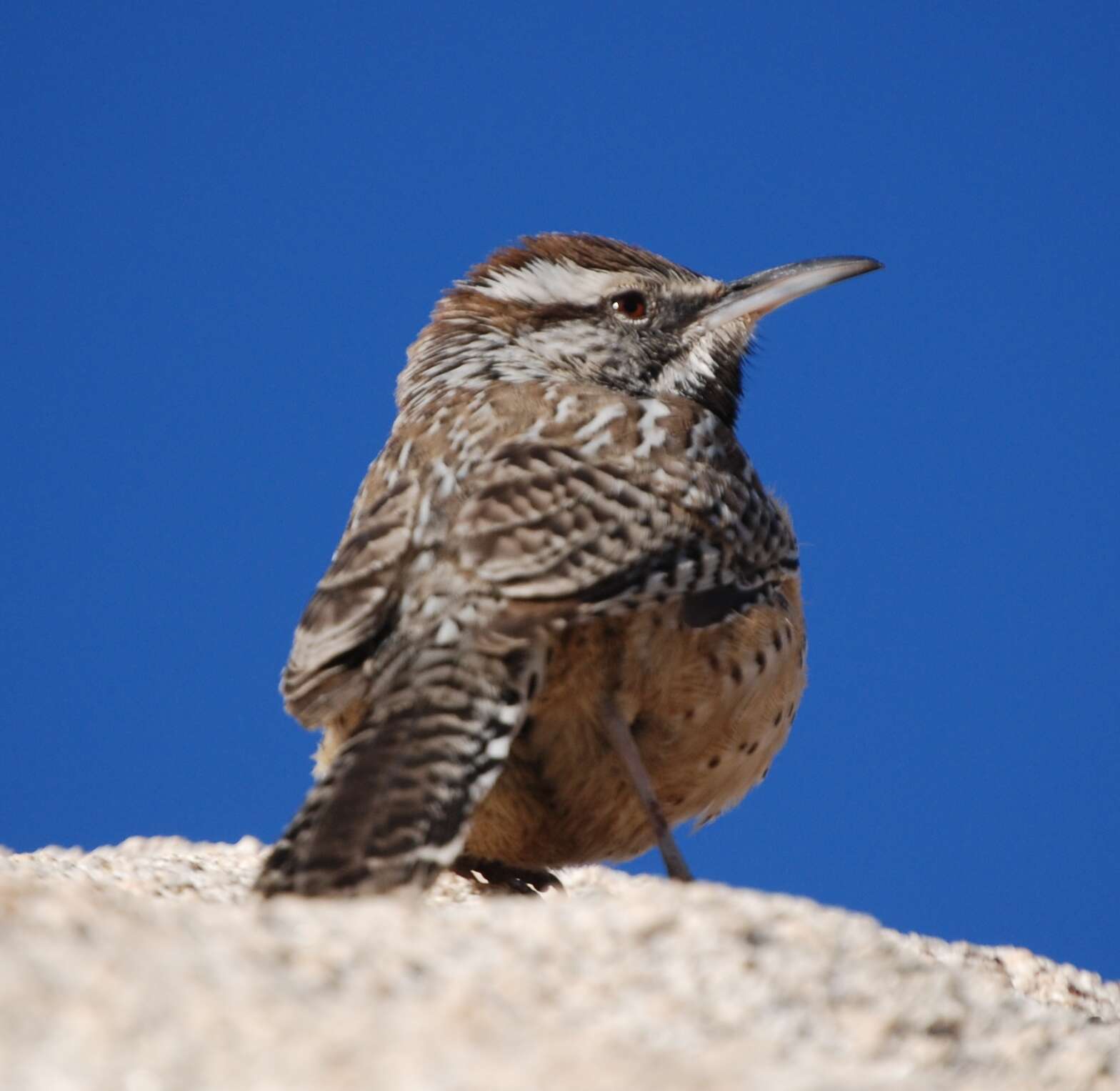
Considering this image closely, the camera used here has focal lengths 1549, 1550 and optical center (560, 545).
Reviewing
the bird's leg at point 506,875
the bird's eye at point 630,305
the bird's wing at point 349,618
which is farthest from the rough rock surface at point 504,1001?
the bird's eye at point 630,305

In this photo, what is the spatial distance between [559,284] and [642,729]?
5.66 ft

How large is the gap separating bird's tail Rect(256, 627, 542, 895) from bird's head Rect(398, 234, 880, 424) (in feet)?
4.98

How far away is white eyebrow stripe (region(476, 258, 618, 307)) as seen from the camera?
5.05 metres

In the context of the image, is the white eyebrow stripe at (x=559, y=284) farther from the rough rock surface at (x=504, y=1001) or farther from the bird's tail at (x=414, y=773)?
the rough rock surface at (x=504, y=1001)

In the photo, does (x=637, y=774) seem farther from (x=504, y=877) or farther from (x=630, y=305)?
(x=630, y=305)

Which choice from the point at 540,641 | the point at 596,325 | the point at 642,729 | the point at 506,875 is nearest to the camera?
the point at 540,641

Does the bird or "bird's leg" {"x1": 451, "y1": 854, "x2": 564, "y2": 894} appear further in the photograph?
"bird's leg" {"x1": 451, "y1": 854, "x2": 564, "y2": 894}

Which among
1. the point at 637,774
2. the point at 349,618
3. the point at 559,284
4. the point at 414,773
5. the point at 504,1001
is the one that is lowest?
the point at 504,1001

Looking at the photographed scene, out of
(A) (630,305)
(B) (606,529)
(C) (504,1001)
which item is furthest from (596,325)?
(C) (504,1001)

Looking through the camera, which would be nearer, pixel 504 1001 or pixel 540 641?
pixel 504 1001

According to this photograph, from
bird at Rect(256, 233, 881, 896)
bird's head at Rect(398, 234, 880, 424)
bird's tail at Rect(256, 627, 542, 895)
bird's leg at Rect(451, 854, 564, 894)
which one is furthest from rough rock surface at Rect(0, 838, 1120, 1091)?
bird's head at Rect(398, 234, 880, 424)

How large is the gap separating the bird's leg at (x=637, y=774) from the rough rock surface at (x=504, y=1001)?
462mm

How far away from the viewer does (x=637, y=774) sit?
387 cm

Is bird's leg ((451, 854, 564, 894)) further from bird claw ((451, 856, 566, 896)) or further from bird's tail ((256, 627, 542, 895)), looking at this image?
bird's tail ((256, 627, 542, 895))
